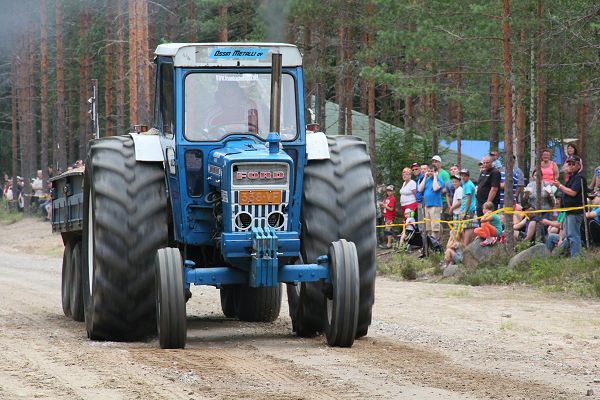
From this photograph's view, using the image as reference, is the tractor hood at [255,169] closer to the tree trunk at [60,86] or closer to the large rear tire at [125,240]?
the large rear tire at [125,240]

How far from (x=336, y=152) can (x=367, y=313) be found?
5.27ft

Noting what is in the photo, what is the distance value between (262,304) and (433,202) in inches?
341

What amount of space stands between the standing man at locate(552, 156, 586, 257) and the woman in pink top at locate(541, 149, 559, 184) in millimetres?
2683

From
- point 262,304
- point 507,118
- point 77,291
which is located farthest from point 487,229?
point 77,291

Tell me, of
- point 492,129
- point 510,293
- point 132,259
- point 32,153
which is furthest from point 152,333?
point 32,153

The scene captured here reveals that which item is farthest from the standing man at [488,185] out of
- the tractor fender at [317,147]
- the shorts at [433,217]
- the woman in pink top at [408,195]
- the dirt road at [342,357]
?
the tractor fender at [317,147]

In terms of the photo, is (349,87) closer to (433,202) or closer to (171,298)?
(433,202)

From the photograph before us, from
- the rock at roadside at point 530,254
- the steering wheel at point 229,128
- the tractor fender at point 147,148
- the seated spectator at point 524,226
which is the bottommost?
the rock at roadside at point 530,254

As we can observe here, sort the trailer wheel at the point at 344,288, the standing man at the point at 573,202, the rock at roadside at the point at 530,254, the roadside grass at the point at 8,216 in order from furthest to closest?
the roadside grass at the point at 8,216, the rock at roadside at the point at 530,254, the standing man at the point at 573,202, the trailer wheel at the point at 344,288

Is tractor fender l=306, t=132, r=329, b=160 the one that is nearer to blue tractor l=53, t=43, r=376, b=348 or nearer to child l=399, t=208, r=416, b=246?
blue tractor l=53, t=43, r=376, b=348

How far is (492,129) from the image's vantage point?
103 ft

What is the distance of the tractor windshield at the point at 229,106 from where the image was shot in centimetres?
1130

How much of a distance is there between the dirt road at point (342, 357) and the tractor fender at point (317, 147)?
1.77 meters

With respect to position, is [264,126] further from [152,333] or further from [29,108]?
[29,108]
